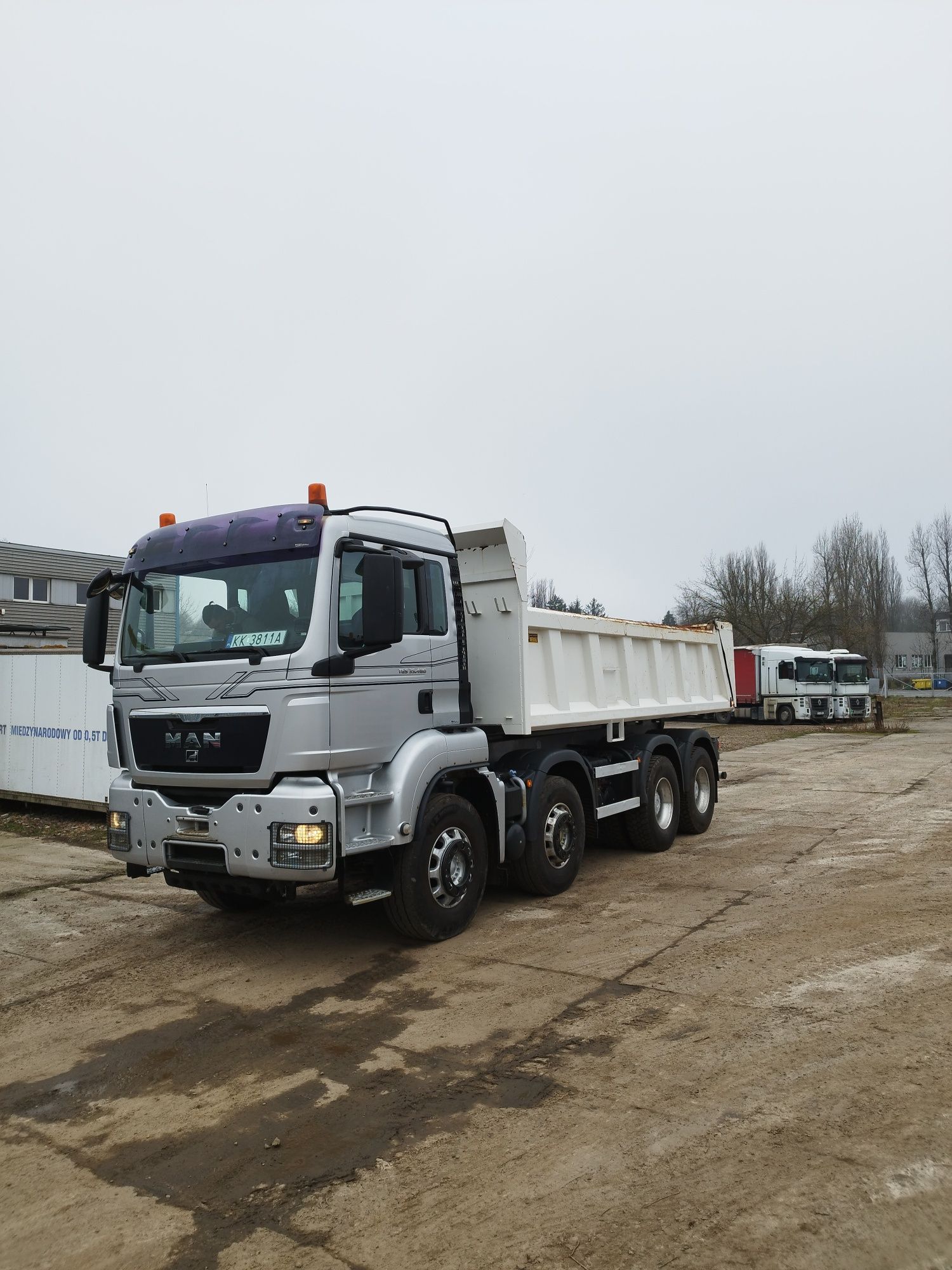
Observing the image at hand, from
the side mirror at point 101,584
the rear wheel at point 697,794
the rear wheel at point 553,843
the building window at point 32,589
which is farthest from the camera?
the building window at point 32,589

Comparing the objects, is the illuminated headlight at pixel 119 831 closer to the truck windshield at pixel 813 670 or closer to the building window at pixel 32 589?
the truck windshield at pixel 813 670

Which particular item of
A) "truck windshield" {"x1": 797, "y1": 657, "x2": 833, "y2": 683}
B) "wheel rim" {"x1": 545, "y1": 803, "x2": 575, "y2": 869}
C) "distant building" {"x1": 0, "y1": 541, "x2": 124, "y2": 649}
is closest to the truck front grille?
"wheel rim" {"x1": 545, "y1": 803, "x2": 575, "y2": 869}

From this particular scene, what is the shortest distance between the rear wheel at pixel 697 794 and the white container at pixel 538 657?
3.39 ft

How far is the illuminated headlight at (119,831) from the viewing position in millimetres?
6508

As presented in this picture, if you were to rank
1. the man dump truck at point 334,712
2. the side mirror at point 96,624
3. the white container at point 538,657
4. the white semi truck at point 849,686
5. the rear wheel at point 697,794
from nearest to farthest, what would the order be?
the man dump truck at point 334,712 < the side mirror at point 96,624 < the white container at point 538,657 < the rear wheel at point 697,794 < the white semi truck at point 849,686

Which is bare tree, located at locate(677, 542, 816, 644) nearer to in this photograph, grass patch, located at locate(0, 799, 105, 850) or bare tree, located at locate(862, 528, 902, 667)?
bare tree, located at locate(862, 528, 902, 667)

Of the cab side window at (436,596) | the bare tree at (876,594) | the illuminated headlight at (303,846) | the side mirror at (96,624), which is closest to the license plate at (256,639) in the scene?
the illuminated headlight at (303,846)

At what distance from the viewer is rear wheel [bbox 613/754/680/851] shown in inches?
393

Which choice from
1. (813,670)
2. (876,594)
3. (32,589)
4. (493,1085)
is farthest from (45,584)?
(876,594)

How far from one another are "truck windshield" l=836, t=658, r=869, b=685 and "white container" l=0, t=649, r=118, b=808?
30.0 m

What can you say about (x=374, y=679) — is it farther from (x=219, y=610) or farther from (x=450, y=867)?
(x=450, y=867)

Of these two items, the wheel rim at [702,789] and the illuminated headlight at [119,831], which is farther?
the wheel rim at [702,789]

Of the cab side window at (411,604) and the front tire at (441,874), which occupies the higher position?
the cab side window at (411,604)

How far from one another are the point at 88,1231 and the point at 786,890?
6208 millimetres
